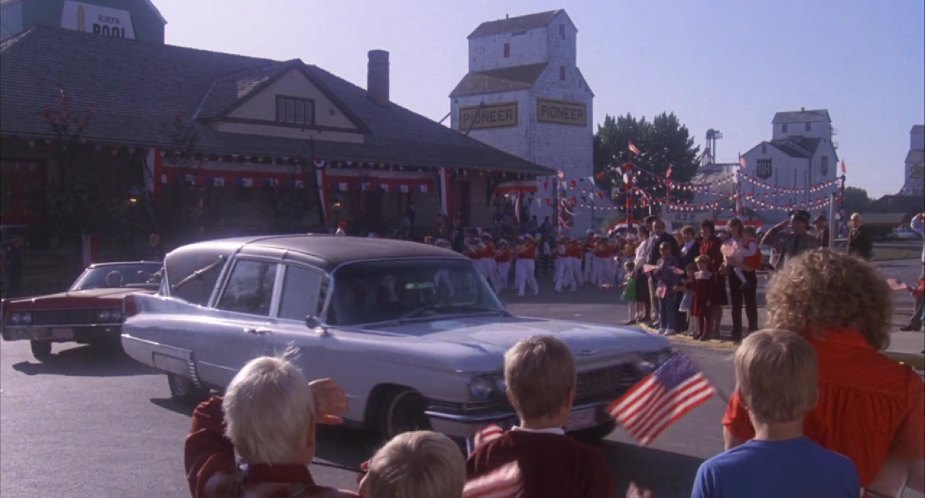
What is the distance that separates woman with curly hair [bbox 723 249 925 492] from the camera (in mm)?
2906

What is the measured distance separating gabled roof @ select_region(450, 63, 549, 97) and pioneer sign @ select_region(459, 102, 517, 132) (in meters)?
0.18

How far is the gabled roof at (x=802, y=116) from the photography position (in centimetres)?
730

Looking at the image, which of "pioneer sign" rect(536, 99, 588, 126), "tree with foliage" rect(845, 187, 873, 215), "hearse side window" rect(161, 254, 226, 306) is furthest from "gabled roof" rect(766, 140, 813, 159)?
"tree with foliage" rect(845, 187, 873, 215)

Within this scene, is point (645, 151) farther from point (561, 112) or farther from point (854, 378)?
point (854, 378)

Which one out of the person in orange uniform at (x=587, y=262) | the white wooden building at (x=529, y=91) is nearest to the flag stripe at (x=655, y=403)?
the white wooden building at (x=529, y=91)

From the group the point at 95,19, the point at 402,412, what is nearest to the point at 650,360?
the point at 402,412

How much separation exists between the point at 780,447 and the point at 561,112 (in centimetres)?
336

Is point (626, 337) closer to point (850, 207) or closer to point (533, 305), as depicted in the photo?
point (850, 207)

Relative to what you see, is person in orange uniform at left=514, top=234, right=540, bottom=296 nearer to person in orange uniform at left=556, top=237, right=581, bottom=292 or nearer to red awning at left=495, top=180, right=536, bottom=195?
person in orange uniform at left=556, top=237, right=581, bottom=292

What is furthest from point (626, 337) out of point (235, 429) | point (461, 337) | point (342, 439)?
point (235, 429)

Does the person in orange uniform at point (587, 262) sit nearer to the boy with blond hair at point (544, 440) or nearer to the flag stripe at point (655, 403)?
the flag stripe at point (655, 403)

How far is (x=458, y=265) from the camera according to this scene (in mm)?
7559

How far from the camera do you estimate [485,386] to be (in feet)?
19.3

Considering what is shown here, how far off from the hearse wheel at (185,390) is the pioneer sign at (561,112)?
4.72 meters
